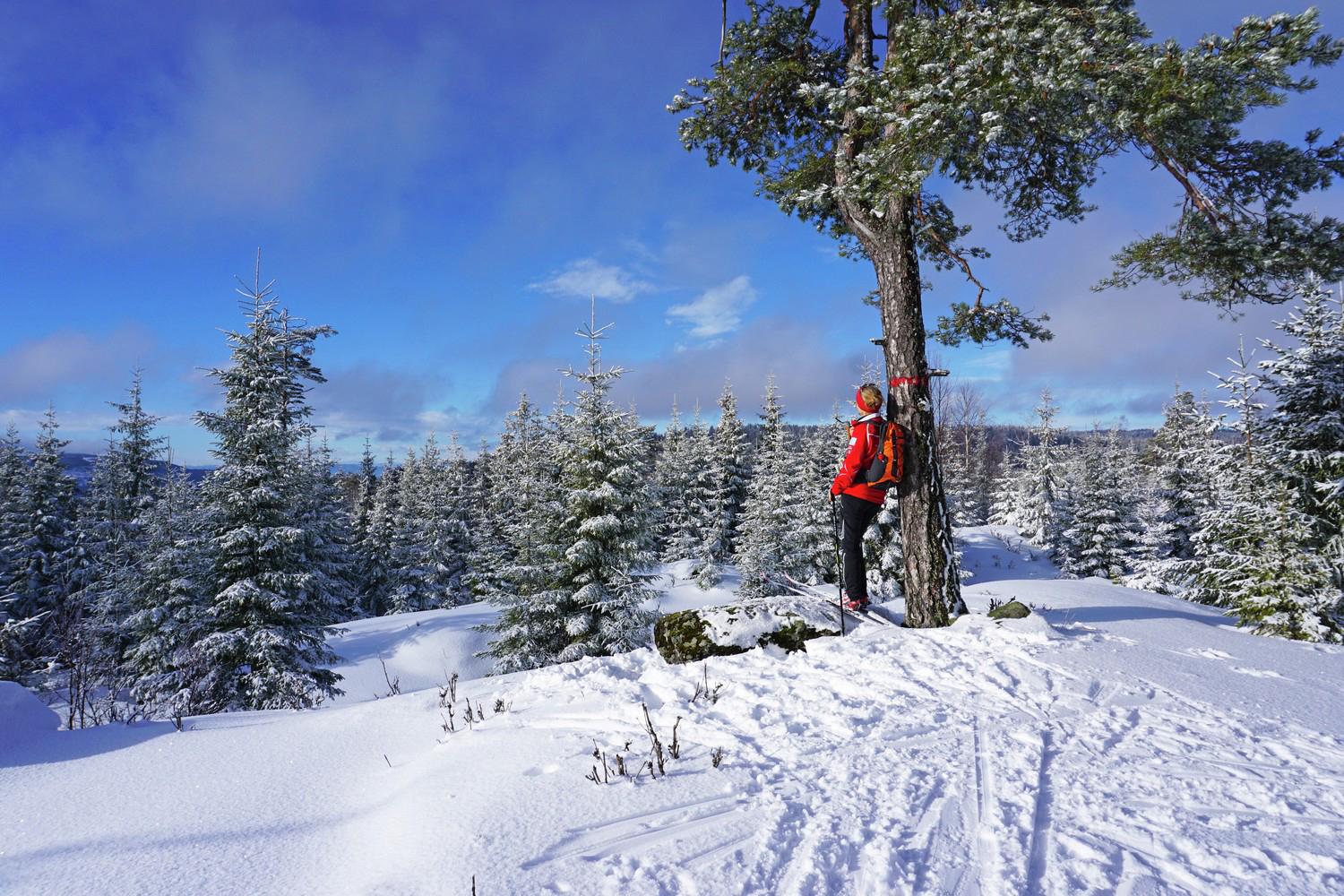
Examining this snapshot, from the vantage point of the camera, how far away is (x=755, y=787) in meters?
2.71

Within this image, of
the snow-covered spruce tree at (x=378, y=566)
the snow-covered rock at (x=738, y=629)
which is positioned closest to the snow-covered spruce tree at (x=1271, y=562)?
the snow-covered rock at (x=738, y=629)

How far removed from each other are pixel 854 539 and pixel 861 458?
0.93m

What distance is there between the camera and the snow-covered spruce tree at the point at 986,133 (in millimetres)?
3977

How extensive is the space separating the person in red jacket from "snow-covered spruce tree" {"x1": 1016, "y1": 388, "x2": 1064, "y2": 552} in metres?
31.7

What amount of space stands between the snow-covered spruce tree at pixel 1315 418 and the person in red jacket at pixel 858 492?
9719 mm

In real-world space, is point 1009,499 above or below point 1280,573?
below

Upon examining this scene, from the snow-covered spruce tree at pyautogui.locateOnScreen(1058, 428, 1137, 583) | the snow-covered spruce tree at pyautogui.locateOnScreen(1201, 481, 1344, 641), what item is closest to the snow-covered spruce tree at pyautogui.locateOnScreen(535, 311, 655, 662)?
the snow-covered spruce tree at pyautogui.locateOnScreen(1201, 481, 1344, 641)

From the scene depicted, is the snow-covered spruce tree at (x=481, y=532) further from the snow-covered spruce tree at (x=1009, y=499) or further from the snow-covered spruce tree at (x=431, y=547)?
the snow-covered spruce tree at (x=1009, y=499)

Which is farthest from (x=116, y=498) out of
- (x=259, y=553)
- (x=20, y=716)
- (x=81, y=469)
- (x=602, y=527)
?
(x=20, y=716)

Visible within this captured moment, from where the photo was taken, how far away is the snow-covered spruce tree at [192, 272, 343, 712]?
10.8 meters

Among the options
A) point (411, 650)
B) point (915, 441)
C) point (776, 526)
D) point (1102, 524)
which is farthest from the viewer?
point (1102, 524)

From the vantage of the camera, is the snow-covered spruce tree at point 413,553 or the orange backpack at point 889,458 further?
the snow-covered spruce tree at point 413,553

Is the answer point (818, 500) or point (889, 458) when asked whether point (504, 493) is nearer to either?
point (818, 500)

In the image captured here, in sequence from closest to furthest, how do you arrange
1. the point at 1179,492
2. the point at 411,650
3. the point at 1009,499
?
the point at 411,650 < the point at 1179,492 < the point at 1009,499
